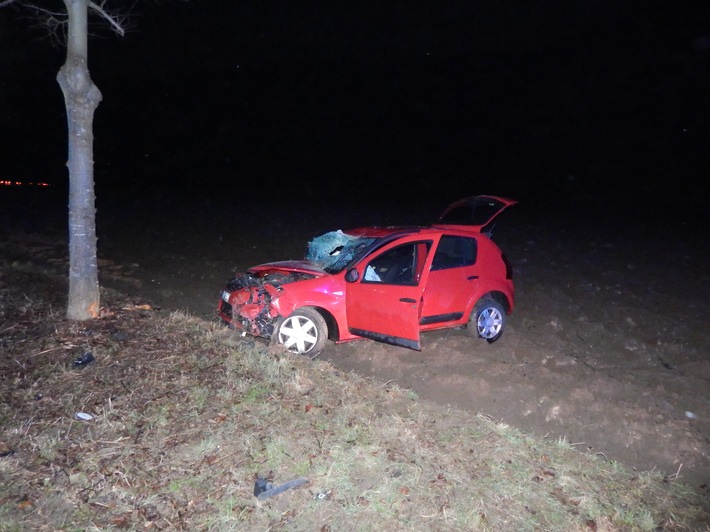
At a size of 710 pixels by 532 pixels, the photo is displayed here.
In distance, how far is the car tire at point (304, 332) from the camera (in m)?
7.30

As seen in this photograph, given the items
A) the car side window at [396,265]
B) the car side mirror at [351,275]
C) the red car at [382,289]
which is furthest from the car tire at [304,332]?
the car side window at [396,265]

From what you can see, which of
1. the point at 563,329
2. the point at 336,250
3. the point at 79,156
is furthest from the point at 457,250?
the point at 79,156

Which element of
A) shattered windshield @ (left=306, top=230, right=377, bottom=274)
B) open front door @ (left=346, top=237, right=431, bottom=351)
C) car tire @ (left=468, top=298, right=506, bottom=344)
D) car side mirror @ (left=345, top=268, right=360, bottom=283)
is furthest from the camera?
car tire @ (left=468, top=298, right=506, bottom=344)

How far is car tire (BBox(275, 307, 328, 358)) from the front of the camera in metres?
7.30

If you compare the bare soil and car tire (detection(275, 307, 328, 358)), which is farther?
car tire (detection(275, 307, 328, 358))

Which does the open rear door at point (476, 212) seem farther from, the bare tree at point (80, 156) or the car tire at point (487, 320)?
the bare tree at point (80, 156)

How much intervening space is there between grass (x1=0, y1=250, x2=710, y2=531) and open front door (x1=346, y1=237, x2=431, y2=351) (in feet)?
3.18

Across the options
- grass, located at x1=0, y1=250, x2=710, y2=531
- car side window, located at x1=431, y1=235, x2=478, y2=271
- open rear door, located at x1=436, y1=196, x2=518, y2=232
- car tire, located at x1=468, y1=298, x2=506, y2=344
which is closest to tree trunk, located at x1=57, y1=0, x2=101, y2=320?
grass, located at x1=0, y1=250, x2=710, y2=531

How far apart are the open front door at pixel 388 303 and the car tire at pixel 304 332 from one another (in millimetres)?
392

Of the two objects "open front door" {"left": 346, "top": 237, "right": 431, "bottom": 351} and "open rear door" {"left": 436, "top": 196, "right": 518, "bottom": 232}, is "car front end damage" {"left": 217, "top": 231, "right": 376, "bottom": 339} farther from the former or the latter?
"open rear door" {"left": 436, "top": 196, "right": 518, "bottom": 232}

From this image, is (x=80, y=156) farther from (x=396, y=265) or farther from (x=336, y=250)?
(x=396, y=265)

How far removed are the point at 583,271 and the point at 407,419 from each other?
9.06 m

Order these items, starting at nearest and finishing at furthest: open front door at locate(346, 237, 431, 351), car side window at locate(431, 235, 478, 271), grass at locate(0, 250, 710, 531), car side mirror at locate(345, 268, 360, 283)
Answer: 1. grass at locate(0, 250, 710, 531)
2. open front door at locate(346, 237, 431, 351)
3. car side mirror at locate(345, 268, 360, 283)
4. car side window at locate(431, 235, 478, 271)

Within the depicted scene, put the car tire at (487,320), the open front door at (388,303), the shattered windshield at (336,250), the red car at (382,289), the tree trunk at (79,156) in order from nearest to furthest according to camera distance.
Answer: the tree trunk at (79,156)
the open front door at (388,303)
the red car at (382,289)
the shattered windshield at (336,250)
the car tire at (487,320)
